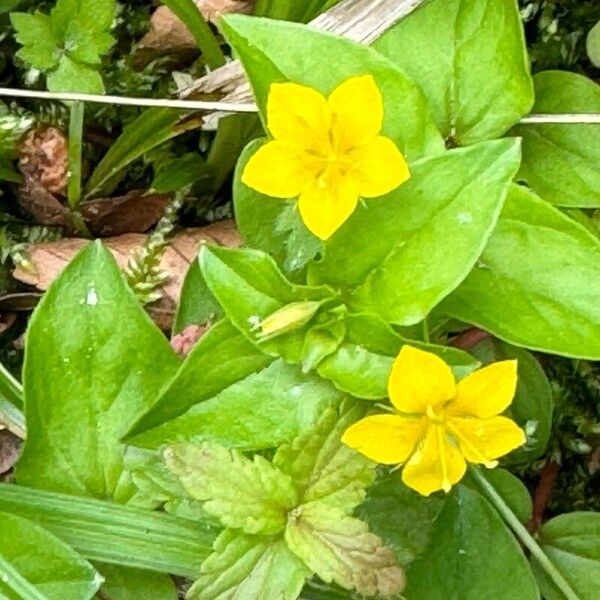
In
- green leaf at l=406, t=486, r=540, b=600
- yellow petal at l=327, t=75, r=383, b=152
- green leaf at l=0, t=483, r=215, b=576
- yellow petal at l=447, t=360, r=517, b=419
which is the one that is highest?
yellow petal at l=327, t=75, r=383, b=152

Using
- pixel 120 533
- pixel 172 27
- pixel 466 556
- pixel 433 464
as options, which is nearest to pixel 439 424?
pixel 433 464

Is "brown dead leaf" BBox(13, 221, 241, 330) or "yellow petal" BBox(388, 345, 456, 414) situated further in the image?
"brown dead leaf" BBox(13, 221, 241, 330)

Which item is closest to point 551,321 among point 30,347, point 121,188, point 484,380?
point 484,380

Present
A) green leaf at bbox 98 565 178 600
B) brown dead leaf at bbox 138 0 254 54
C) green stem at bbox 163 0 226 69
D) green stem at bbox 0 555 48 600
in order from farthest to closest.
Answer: brown dead leaf at bbox 138 0 254 54 → green stem at bbox 163 0 226 69 → green leaf at bbox 98 565 178 600 → green stem at bbox 0 555 48 600

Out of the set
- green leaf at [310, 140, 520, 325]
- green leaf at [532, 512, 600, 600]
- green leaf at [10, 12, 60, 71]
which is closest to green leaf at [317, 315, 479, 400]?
green leaf at [310, 140, 520, 325]

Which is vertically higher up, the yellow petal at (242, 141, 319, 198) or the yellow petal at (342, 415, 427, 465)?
the yellow petal at (242, 141, 319, 198)

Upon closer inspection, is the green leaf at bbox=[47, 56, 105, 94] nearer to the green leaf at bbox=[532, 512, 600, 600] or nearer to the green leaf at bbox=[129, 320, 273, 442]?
the green leaf at bbox=[129, 320, 273, 442]
